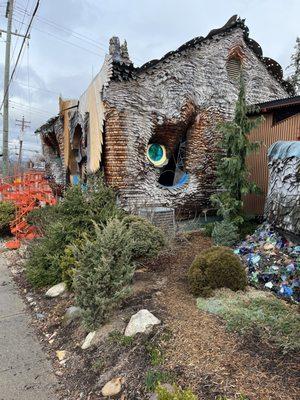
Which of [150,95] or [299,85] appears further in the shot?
[299,85]

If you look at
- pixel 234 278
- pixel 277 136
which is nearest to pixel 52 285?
pixel 234 278

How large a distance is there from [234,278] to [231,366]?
192 centimetres

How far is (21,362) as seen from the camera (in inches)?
163

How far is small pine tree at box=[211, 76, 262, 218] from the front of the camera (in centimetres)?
790

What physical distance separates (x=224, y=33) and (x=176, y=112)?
3.38 metres

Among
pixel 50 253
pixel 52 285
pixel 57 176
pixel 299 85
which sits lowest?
pixel 52 285

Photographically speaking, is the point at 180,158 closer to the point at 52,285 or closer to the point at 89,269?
the point at 52,285

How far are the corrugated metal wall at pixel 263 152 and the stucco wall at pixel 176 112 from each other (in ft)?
4.31

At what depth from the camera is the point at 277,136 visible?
8.70 m

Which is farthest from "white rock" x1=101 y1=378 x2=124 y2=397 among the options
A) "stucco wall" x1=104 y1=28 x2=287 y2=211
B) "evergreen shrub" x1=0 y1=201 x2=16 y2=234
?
"evergreen shrub" x1=0 y1=201 x2=16 y2=234

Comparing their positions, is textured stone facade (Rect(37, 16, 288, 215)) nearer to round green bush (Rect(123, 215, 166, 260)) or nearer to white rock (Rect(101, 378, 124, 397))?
round green bush (Rect(123, 215, 166, 260))

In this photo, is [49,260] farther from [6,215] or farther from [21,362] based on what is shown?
[6,215]

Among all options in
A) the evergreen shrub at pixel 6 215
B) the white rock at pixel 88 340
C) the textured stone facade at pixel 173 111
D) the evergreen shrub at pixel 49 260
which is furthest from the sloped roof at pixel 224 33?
the evergreen shrub at pixel 6 215

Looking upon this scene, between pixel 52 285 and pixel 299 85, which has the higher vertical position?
pixel 299 85
